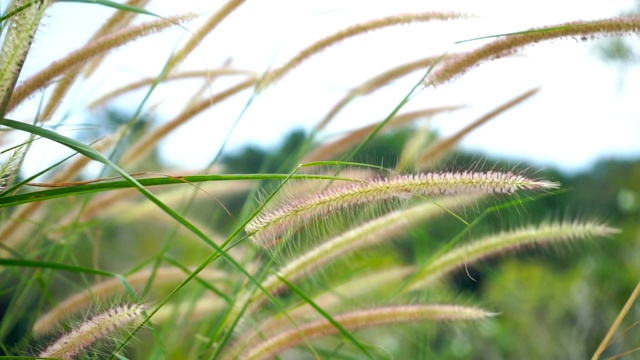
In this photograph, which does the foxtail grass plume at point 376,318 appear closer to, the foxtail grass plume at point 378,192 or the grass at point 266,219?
the grass at point 266,219

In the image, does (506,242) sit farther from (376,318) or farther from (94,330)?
(94,330)

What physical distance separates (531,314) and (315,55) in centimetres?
491

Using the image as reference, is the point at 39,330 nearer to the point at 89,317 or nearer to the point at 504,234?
the point at 89,317

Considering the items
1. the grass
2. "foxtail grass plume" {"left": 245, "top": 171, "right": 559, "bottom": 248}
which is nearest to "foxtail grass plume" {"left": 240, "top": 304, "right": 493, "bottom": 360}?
the grass

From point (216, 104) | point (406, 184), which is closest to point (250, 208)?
point (216, 104)

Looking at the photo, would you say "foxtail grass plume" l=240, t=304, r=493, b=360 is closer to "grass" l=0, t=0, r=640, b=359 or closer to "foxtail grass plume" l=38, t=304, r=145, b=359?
"grass" l=0, t=0, r=640, b=359

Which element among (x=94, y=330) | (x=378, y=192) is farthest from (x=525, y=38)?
(x=94, y=330)

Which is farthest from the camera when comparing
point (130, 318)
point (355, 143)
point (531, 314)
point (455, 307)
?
point (531, 314)

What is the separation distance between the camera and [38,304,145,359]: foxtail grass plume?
74 centimetres

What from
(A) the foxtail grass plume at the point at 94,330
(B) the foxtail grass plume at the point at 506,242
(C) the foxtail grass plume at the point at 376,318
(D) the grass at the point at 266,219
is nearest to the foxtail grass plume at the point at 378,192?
(D) the grass at the point at 266,219

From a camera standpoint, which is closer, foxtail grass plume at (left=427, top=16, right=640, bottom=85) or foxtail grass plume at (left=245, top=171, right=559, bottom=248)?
foxtail grass plume at (left=245, top=171, right=559, bottom=248)

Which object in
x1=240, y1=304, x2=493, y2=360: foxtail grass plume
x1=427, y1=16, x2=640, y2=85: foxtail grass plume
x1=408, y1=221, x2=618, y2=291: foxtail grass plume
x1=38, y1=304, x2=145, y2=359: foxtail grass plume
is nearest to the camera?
x1=38, y1=304, x2=145, y2=359: foxtail grass plume

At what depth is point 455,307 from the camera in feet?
3.64

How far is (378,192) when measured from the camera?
79 centimetres
